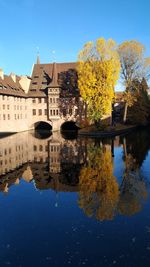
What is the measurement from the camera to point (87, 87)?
5000cm

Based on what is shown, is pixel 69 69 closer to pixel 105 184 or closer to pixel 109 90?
pixel 109 90

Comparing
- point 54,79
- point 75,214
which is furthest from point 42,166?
point 54,79

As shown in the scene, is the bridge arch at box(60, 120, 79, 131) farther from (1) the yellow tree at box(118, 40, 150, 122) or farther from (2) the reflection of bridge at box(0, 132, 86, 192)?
(2) the reflection of bridge at box(0, 132, 86, 192)

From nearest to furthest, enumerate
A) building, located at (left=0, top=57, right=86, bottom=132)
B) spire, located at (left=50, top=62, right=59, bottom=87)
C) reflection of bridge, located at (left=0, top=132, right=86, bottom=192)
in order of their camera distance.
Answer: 1. reflection of bridge, located at (left=0, top=132, right=86, bottom=192)
2. building, located at (left=0, top=57, right=86, bottom=132)
3. spire, located at (left=50, top=62, right=59, bottom=87)

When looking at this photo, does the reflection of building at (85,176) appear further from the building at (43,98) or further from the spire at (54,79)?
the spire at (54,79)

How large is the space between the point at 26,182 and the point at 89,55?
35685 millimetres

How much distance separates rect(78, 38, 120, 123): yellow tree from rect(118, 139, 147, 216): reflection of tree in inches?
1049

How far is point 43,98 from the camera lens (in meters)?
66.3

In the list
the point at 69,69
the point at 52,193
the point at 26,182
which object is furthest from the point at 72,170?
the point at 69,69

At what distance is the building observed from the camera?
196 ft

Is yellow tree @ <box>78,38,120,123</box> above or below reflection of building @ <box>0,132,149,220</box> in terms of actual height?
above

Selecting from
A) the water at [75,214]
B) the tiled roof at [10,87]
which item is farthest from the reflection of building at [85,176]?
the tiled roof at [10,87]

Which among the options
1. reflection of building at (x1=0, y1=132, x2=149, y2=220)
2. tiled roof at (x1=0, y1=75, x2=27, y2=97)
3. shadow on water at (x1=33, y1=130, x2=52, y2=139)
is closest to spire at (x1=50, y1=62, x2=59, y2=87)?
tiled roof at (x1=0, y1=75, x2=27, y2=97)

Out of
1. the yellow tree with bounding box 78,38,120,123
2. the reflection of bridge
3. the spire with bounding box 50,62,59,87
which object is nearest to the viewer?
the reflection of bridge
